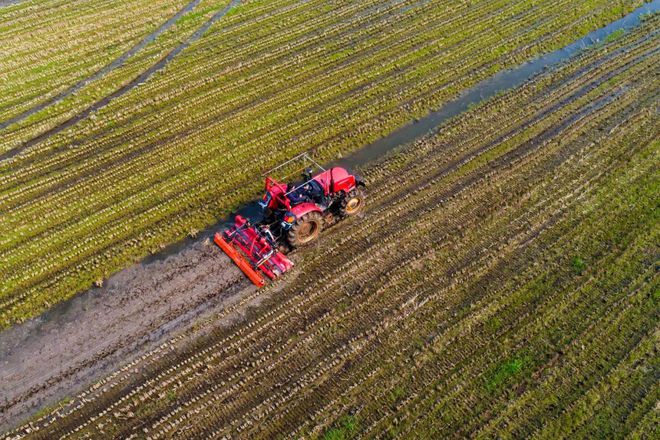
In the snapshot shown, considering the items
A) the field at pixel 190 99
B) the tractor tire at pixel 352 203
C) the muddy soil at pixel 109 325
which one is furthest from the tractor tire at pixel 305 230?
the field at pixel 190 99

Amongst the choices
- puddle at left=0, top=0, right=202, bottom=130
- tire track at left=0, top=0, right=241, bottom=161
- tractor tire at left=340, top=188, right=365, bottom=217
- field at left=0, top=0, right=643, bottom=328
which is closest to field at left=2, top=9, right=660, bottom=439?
tractor tire at left=340, top=188, right=365, bottom=217

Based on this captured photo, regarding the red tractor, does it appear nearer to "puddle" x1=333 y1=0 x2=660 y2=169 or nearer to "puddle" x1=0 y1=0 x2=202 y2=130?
"puddle" x1=333 y1=0 x2=660 y2=169

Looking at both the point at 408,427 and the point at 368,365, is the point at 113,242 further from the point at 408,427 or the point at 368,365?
the point at 408,427

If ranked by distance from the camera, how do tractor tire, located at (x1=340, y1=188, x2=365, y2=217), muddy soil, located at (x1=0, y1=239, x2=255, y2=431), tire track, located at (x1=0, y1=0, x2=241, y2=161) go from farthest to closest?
tire track, located at (x1=0, y1=0, x2=241, y2=161) < tractor tire, located at (x1=340, y1=188, x2=365, y2=217) < muddy soil, located at (x1=0, y1=239, x2=255, y2=431)

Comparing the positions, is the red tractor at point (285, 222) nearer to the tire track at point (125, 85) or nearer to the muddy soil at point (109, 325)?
the muddy soil at point (109, 325)

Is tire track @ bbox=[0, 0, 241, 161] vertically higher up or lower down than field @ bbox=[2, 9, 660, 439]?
higher up

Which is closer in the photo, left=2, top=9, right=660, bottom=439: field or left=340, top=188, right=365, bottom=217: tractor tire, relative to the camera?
left=2, top=9, right=660, bottom=439: field

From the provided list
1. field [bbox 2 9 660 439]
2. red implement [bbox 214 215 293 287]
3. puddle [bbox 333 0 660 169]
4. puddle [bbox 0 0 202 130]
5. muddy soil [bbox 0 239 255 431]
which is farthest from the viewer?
puddle [bbox 0 0 202 130]

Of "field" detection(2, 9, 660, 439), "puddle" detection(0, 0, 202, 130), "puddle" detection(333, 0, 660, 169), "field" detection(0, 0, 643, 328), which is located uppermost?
"puddle" detection(0, 0, 202, 130)
